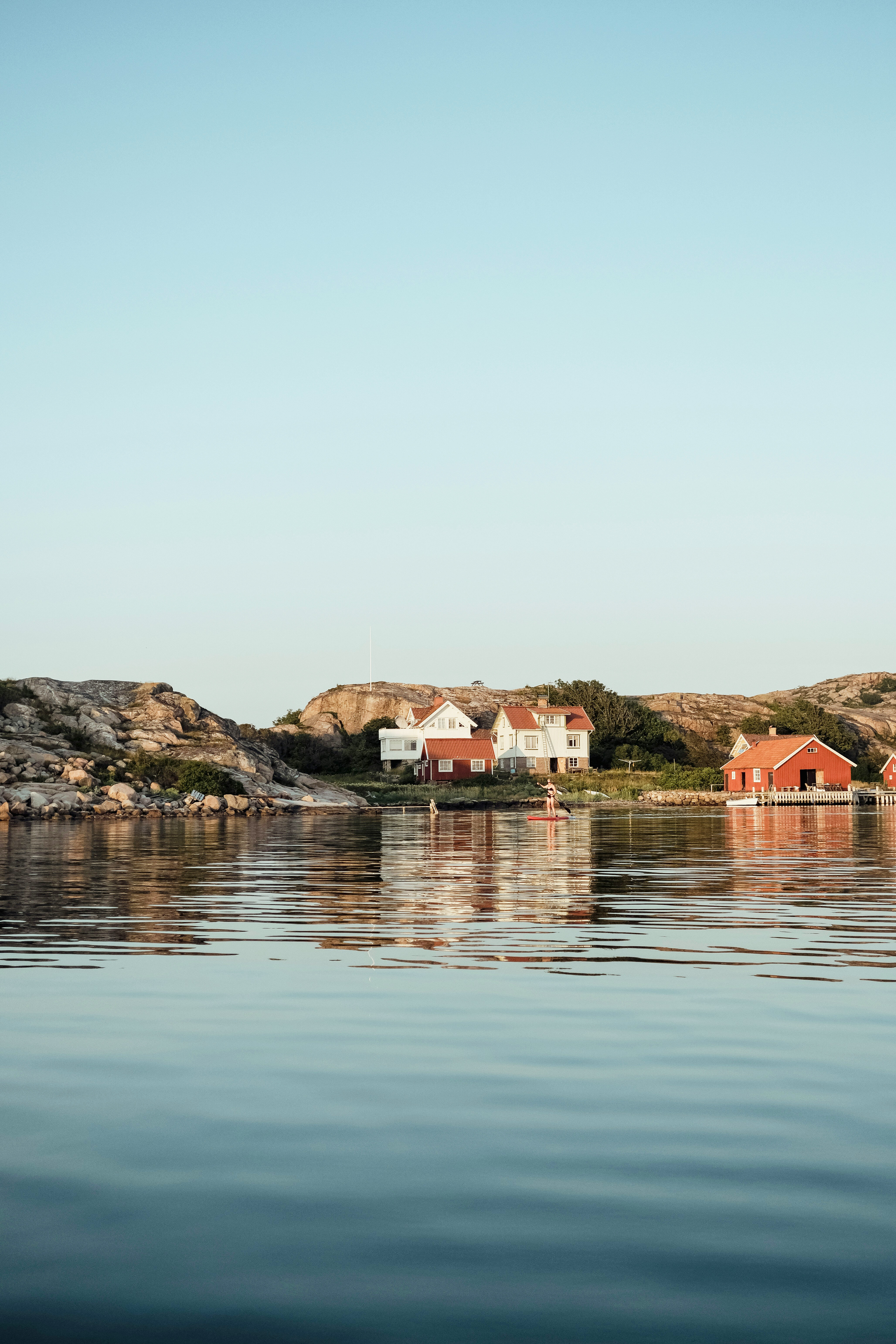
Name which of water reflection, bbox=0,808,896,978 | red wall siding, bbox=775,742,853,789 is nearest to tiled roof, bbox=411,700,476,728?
red wall siding, bbox=775,742,853,789

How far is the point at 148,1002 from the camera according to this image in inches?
443

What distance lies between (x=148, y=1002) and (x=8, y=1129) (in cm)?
433

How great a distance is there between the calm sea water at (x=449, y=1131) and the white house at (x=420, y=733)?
9095 cm

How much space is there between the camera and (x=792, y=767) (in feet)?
320

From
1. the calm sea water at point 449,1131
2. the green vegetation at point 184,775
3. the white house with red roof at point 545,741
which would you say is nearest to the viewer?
the calm sea water at point 449,1131

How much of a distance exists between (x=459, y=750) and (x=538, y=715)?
324 inches

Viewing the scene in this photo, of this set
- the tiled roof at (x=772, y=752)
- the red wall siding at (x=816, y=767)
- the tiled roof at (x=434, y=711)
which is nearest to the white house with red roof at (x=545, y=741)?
the tiled roof at (x=434, y=711)

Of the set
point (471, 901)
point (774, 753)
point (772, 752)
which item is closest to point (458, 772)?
point (772, 752)

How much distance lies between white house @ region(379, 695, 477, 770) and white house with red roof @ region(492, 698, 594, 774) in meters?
4.22

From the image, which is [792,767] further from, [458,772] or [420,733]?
[420,733]

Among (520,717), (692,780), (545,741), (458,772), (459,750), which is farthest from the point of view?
(520,717)

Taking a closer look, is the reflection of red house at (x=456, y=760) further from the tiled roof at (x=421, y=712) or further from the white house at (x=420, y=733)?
the tiled roof at (x=421, y=712)

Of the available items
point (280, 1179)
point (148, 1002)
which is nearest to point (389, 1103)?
point (280, 1179)

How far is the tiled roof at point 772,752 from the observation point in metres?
97.4
